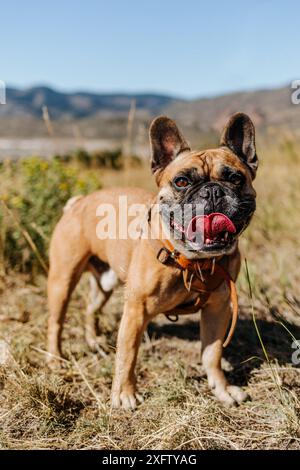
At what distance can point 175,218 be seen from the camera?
2436mm

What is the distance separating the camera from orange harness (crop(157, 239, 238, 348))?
2541 millimetres

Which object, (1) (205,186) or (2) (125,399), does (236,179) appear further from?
(2) (125,399)

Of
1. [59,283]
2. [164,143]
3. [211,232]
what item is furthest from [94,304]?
[211,232]

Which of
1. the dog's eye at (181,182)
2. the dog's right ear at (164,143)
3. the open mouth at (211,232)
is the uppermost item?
the dog's right ear at (164,143)

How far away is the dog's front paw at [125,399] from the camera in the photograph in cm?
267

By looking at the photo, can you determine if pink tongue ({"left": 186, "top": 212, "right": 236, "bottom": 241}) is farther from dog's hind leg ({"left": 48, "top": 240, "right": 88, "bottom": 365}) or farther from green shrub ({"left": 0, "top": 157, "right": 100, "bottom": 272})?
green shrub ({"left": 0, "top": 157, "right": 100, "bottom": 272})

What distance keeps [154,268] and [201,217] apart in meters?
0.45

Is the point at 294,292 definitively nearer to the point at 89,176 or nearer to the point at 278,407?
the point at 278,407

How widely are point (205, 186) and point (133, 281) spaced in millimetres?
673

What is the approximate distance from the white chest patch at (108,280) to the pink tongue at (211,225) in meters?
1.28

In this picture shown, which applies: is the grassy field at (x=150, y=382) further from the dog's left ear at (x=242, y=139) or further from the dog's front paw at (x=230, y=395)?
the dog's left ear at (x=242, y=139)

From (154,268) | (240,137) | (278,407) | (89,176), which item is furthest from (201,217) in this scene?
(89,176)

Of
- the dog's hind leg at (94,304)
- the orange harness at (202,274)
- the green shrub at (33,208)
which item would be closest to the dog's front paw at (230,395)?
the orange harness at (202,274)

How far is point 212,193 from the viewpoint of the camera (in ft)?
7.66
